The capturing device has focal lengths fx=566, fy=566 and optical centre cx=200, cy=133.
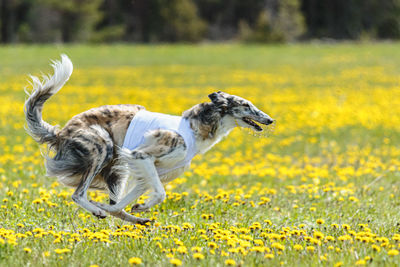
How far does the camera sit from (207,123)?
15.3 feet

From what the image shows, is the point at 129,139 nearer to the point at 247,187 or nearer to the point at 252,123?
the point at 252,123

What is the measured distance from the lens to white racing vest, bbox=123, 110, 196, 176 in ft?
15.1

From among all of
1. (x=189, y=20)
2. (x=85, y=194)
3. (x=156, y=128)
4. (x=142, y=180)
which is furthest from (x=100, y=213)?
(x=189, y=20)

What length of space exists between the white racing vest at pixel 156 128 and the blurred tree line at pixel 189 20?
44.1 metres

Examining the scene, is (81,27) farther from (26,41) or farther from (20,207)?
(20,207)

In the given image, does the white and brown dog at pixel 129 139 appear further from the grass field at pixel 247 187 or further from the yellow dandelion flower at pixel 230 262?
the yellow dandelion flower at pixel 230 262

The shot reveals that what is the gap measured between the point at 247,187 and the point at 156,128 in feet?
8.58

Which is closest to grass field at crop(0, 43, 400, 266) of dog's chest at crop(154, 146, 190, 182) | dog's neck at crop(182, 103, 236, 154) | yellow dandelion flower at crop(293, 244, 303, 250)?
yellow dandelion flower at crop(293, 244, 303, 250)

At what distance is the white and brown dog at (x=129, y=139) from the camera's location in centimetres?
455

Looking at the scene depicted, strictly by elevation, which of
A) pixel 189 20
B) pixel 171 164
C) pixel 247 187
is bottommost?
pixel 189 20

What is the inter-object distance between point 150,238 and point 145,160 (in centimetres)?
66

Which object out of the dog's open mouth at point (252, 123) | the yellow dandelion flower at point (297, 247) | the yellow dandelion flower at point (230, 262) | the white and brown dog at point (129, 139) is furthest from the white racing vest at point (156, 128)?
the yellow dandelion flower at point (230, 262)

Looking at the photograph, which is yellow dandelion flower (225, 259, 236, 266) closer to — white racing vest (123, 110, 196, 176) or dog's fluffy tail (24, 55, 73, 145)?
white racing vest (123, 110, 196, 176)

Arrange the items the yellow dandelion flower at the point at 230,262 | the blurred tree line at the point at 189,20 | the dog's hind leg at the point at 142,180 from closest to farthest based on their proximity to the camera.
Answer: the yellow dandelion flower at the point at 230,262 → the dog's hind leg at the point at 142,180 → the blurred tree line at the point at 189,20
